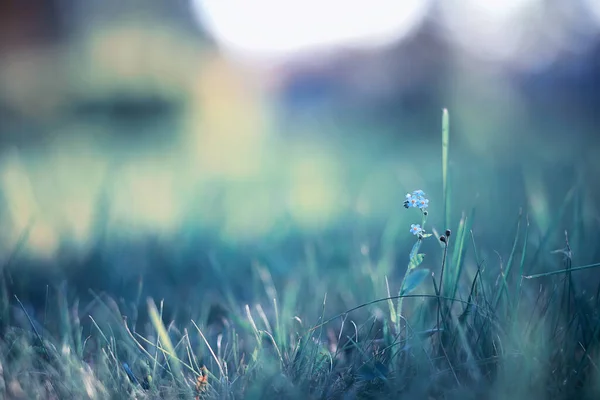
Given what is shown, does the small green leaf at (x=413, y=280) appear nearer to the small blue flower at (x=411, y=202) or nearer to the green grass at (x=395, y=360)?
the green grass at (x=395, y=360)

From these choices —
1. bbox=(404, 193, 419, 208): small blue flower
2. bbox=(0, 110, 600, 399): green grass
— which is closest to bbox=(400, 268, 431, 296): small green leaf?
bbox=(0, 110, 600, 399): green grass

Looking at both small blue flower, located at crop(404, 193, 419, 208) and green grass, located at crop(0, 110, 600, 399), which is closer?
green grass, located at crop(0, 110, 600, 399)

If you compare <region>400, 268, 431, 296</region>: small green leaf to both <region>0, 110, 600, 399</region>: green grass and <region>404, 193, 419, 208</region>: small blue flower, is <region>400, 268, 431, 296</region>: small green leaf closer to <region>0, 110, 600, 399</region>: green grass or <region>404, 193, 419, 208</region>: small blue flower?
<region>0, 110, 600, 399</region>: green grass

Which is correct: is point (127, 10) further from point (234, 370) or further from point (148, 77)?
point (234, 370)

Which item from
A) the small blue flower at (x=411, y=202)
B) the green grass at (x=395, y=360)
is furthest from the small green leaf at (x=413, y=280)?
the small blue flower at (x=411, y=202)

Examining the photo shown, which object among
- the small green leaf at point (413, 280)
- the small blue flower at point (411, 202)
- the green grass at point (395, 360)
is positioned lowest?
the green grass at point (395, 360)

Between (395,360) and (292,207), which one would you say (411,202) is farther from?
(292,207)

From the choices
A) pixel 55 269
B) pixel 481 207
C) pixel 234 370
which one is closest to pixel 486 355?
pixel 234 370
